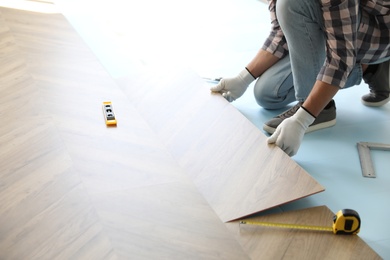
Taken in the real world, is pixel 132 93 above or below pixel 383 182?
below

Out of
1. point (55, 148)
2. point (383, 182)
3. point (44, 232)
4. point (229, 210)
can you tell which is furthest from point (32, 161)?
point (383, 182)

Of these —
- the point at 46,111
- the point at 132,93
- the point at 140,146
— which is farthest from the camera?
the point at 132,93

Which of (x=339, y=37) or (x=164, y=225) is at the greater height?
(x=339, y=37)

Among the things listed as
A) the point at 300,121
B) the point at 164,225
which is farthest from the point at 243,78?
the point at 164,225

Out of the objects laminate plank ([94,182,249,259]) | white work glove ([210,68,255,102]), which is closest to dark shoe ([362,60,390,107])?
white work glove ([210,68,255,102])

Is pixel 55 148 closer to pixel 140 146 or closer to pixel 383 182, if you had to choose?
pixel 140 146

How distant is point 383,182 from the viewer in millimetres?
2260

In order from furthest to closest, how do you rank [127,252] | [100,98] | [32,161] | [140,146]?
[100,98]
[140,146]
[32,161]
[127,252]

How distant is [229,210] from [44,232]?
26.2 inches

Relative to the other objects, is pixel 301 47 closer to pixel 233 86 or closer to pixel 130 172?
pixel 233 86

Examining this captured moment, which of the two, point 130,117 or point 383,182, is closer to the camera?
point 383,182

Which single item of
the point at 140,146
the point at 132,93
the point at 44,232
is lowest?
the point at 132,93

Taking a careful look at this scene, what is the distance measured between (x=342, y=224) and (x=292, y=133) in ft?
1.89

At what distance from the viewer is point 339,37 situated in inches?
85.2
